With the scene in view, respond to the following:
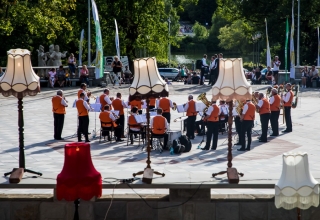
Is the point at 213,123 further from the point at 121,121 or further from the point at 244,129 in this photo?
the point at 121,121

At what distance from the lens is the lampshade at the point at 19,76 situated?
13.9m

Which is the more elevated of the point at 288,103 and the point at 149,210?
the point at 288,103

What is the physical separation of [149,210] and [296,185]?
3862mm

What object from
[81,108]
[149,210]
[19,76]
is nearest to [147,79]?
[19,76]

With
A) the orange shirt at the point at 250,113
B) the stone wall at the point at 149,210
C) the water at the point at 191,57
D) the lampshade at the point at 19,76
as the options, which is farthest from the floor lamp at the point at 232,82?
the water at the point at 191,57

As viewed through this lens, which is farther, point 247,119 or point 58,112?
point 58,112

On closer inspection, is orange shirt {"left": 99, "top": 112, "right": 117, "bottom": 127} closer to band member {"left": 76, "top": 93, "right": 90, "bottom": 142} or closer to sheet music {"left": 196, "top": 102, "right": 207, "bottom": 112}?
band member {"left": 76, "top": 93, "right": 90, "bottom": 142}

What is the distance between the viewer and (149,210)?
12.6m

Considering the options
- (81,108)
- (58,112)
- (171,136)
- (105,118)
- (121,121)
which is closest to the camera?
(171,136)

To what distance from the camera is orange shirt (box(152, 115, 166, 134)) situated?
2108cm

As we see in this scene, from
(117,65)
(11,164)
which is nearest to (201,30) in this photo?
(117,65)

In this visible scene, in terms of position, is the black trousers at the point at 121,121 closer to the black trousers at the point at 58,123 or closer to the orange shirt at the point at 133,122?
the orange shirt at the point at 133,122

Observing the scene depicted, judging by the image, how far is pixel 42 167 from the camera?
62.6ft

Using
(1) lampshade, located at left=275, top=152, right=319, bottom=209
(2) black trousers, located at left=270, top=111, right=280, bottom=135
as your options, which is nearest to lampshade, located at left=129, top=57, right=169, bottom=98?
(1) lampshade, located at left=275, top=152, right=319, bottom=209
